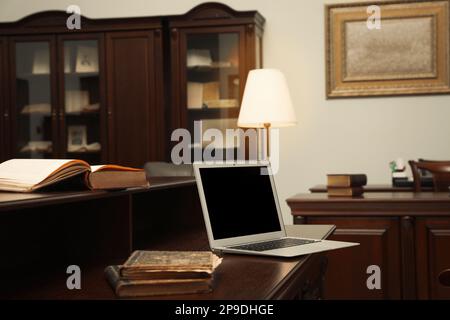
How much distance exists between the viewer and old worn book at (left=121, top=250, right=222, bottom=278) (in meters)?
1.08

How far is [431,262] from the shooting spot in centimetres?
256

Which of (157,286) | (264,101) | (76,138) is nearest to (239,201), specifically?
(157,286)

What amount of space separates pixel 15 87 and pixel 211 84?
55.9 inches

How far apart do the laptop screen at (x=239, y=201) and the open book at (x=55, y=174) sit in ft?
0.71

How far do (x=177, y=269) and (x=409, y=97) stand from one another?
11.4ft

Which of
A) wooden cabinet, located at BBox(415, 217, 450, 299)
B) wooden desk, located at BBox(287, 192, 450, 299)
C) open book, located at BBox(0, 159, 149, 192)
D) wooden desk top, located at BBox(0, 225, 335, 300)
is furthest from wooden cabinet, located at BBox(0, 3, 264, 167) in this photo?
wooden desk top, located at BBox(0, 225, 335, 300)

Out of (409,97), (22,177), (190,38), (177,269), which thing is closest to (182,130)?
(190,38)

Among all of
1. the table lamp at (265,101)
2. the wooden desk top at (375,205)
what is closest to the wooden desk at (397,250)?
the wooden desk top at (375,205)

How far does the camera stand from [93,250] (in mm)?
1566

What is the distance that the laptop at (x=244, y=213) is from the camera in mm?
1512

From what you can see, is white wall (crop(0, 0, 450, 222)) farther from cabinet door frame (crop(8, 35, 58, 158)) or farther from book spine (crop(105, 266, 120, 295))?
book spine (crop(105, 266, 120, 295))

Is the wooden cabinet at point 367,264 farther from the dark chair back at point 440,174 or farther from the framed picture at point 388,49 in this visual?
the framed picture at point 388,49

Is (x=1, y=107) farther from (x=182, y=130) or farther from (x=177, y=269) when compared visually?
(x=177, y=269)

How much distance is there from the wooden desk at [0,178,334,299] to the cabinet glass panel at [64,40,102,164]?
92.7 inches
